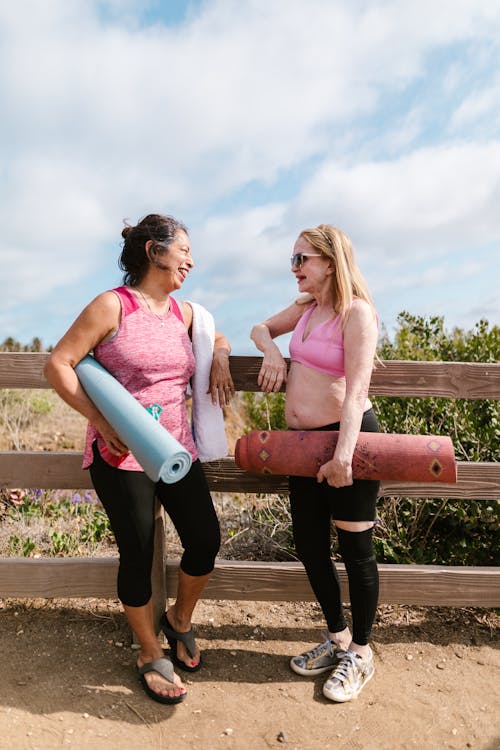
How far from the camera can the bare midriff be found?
290 cm

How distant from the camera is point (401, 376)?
10.9 ft

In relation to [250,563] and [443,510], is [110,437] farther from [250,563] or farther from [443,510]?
[443,510]

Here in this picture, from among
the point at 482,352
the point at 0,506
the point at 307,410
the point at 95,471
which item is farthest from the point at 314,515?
the point at 0,506

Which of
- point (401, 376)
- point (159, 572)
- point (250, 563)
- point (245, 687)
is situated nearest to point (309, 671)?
point (245, 687)

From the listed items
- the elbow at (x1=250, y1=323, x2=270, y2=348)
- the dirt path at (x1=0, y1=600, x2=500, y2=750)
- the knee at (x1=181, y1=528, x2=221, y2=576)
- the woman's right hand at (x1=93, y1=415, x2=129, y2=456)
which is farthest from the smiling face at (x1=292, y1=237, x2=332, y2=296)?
the dirt path at (x1=0, y1=600, x2=500, y2=750)

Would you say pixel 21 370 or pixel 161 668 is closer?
pixel 161 668

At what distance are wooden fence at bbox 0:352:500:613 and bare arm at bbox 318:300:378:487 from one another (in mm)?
634

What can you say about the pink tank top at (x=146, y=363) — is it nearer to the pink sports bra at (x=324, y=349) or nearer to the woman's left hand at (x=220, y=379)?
the woman's left hand at (x=220, y=379)

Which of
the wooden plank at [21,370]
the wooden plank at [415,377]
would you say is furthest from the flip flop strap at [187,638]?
the wooden plank at [21,370]

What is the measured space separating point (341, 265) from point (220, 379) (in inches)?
31.8

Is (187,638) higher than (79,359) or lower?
lower

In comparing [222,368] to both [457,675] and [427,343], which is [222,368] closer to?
[457,675]

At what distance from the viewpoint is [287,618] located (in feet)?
12.5

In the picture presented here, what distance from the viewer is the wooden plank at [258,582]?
3.50m
